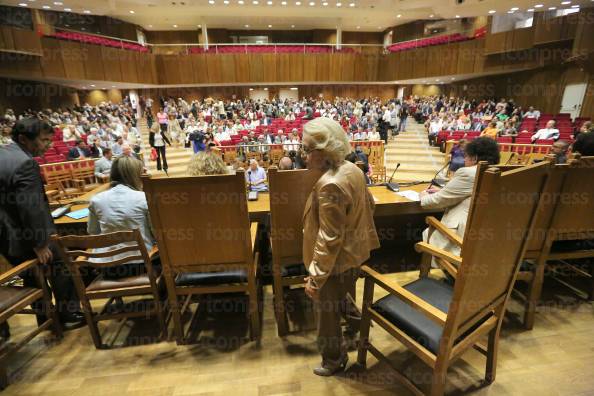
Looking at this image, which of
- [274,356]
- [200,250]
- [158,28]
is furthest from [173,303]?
[158,28]

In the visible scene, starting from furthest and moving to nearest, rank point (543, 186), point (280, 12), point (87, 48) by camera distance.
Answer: point (280, 12), point (87, 48), point (543, 186)

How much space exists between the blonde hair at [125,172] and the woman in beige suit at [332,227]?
117 centimetres

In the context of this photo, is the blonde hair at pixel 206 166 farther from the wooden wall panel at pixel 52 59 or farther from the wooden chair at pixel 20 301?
the wooden wall panel at pixel 52 59

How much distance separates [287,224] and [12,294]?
1.67 m

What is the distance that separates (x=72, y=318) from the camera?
212 cm

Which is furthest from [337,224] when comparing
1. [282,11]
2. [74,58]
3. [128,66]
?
[282,11]

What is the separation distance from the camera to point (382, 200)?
2.26 meters

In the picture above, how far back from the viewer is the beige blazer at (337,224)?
130cm

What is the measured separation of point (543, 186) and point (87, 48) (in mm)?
14185

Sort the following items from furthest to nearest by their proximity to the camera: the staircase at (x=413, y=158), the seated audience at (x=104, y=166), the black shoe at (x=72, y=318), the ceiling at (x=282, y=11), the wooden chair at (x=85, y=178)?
the ceiling at (x=282, y=11) → the staircase at (x=413, y=158) → the wooden chair at (x=85, y=178) → the seated audience at (x=104, y=166) → the black shoe at (x=72, y=318)

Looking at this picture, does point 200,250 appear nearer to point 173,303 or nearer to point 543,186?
point 173,303

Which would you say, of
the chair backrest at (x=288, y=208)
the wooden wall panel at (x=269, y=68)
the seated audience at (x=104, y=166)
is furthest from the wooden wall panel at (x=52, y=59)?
the chair backrest at (x=288, y=208)

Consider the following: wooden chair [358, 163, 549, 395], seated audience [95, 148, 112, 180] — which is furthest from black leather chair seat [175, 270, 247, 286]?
seated audience [95, 148, 112, 180]

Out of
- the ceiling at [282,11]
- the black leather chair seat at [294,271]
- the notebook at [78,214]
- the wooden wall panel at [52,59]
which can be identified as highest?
the ceiling at [282,11]
